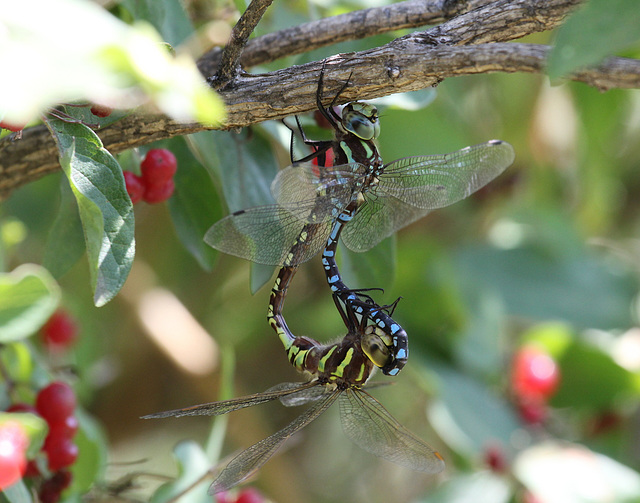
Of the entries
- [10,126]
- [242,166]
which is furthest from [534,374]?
[10,126]

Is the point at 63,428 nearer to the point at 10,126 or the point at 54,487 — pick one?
the point at 54,487

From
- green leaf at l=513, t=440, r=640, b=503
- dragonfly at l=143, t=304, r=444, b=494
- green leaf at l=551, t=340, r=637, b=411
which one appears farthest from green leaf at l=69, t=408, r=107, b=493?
green leaf at l=551, t=340, r=637, b=411

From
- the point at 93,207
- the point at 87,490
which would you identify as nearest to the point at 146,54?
the point at 93,207

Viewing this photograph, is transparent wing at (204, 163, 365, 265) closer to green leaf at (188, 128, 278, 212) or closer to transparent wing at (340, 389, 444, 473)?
green leaf at (188, 128, 278, 212)

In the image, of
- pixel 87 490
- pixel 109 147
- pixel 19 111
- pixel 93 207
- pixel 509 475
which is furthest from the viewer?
pixel 509 475

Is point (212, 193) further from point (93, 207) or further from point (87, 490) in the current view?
point (87, 490)

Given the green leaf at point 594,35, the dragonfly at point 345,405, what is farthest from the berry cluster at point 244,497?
the green leaf at point 594,35

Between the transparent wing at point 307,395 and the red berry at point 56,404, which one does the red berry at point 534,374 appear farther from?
the red berry at point 56,404
